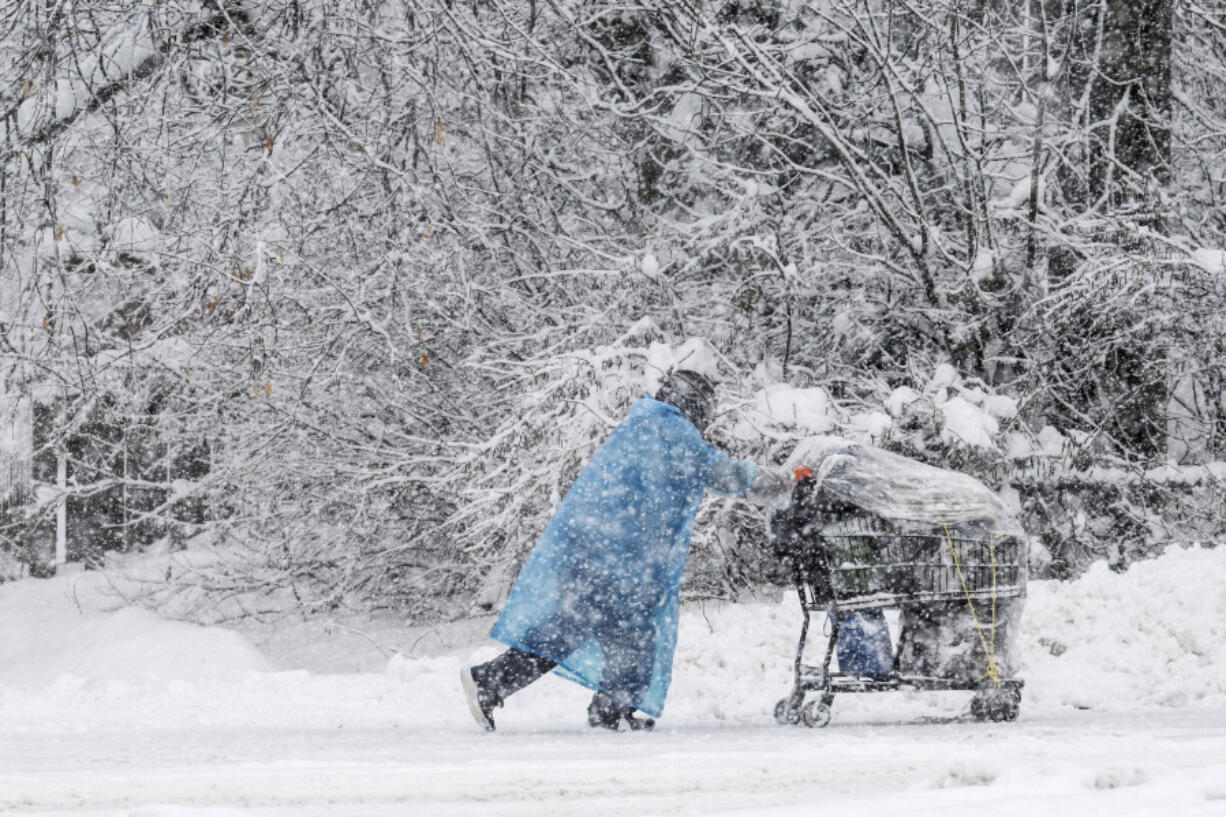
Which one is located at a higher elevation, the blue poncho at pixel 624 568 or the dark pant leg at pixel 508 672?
the blue poncho at pixel 624 568

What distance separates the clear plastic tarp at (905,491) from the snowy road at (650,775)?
93 cm

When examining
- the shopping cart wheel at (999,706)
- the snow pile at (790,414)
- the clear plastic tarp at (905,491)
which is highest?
the snow pile at (790,414)

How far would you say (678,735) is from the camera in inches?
214

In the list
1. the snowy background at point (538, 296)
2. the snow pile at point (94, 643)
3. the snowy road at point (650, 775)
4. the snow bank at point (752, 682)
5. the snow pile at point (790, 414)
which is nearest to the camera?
the snowy road at point (650, 775)

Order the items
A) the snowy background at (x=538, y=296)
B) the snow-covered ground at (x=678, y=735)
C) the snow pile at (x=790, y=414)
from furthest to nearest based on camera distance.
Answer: the snow pile at (x=790, y=414), the snowy background at (x=538, y=296), the snow-covered ground at (x=678, y=735)

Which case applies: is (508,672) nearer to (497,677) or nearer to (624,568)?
(497,677)

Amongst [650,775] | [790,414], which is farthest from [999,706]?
[790,414]

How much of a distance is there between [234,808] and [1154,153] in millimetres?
9996

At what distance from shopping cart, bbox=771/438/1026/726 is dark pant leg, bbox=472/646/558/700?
1150 millimetres

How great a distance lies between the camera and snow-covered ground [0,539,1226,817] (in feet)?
11.6

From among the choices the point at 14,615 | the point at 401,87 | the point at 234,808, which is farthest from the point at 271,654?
the point at 234,808

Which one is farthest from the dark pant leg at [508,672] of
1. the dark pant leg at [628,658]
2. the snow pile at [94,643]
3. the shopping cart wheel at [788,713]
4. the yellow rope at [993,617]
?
the snow pile at [94,643]

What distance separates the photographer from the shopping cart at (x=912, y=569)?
18.8 ft

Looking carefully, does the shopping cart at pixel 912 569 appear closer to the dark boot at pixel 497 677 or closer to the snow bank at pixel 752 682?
the snow bank at pixel 752 682
